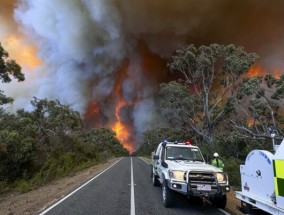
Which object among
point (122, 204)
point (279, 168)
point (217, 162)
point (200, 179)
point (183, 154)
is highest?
point (183, 154)

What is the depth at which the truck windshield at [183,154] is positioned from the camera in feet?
42.3

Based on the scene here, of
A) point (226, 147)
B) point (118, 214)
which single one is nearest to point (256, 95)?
point (226, 147)

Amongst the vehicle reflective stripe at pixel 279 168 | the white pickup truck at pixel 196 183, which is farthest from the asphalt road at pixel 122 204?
the vehicle reflective stripe at pixel 279 168

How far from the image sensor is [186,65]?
40.8 metres

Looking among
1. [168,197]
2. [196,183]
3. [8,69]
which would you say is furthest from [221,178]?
[8,69]

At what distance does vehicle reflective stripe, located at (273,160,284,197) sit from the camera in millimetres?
5766

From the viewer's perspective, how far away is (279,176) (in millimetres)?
5883

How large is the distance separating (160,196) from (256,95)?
20.1 meters

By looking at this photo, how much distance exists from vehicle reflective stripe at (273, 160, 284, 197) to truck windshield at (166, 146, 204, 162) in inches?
266

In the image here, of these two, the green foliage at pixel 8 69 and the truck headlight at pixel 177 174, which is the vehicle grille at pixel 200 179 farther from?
the green foliage at pixel 8 69

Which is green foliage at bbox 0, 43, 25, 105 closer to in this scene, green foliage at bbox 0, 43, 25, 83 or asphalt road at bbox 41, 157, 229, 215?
green foliage at bbox 0, 43, 25, 83

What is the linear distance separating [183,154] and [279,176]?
7316 millimetres

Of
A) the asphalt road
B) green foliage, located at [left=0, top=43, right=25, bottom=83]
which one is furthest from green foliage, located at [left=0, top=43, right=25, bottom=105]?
the asphalt road

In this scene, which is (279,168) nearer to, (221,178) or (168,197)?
(221,178)
